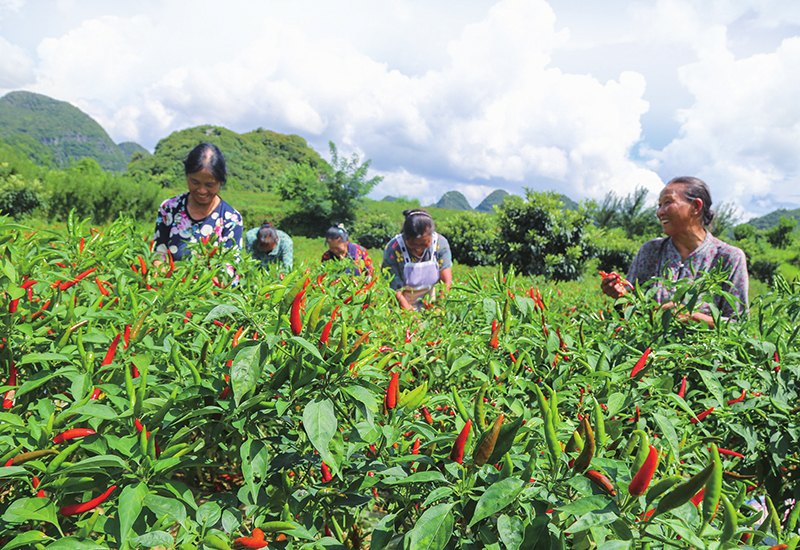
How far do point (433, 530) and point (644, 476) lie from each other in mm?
337

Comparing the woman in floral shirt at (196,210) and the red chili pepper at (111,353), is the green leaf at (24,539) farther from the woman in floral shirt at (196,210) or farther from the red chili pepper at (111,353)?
the woman in floral shirt at (196,210)

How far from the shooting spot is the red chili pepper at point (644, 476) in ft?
2.09

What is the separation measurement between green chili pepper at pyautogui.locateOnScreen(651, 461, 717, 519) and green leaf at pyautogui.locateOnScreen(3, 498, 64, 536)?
0.97 metres

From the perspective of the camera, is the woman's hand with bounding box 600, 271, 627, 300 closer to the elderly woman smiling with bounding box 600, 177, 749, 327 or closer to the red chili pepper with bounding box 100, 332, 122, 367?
the elderly woman smiling with bounding box 600, 177, 749, 327

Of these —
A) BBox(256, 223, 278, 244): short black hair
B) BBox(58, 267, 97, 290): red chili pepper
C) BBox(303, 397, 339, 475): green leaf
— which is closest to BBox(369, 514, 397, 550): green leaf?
BBox(303, 397, 339, 475): green leaf

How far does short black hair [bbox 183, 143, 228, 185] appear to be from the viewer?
2852mm

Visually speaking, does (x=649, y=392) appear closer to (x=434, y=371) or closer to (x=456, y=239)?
(x=434, y=371)

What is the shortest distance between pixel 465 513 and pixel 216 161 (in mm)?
2875

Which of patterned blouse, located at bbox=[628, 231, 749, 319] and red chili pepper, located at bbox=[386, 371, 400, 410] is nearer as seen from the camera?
red chili pepper, located at bbox=[386, 371, 400, 410]

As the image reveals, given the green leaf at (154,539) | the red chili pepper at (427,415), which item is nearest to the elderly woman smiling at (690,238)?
the red chili pepper at (427,415)

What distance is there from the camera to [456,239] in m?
14.3

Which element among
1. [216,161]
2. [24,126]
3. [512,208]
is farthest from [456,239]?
[24,126]

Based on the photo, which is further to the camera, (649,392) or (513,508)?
(649,392)

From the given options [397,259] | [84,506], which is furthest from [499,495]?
[397,259]
